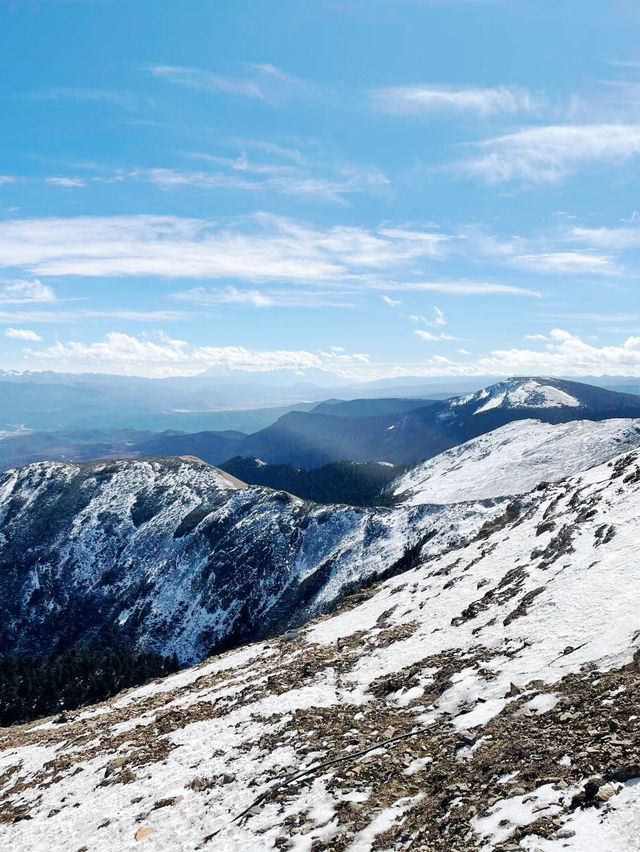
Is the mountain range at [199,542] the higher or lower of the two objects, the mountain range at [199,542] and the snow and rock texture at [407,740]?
the lower

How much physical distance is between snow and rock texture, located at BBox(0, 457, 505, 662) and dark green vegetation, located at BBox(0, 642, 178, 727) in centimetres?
1644

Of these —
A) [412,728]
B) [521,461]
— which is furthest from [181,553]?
[521,461]

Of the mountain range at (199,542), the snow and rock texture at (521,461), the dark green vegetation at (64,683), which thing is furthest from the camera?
the snow and rock texture at (521,461)

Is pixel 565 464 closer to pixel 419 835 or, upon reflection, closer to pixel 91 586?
pixel 91 586

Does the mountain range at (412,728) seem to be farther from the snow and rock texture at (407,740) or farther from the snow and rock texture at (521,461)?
the snow and rock texture at (521,461)

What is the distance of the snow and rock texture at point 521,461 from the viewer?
13875cm

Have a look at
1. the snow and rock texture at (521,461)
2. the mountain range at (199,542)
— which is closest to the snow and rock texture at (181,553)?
the mountain range at (199,542)

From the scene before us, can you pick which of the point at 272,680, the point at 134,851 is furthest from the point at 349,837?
the point at 272,680

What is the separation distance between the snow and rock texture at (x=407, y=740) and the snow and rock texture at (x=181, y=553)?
45.5 m

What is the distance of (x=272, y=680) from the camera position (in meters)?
27.3

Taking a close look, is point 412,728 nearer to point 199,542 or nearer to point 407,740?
point 407,740

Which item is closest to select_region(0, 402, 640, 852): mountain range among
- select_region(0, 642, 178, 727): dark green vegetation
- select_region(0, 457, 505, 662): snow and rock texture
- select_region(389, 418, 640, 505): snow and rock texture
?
select_region(0, 642, 178, 727): dark green vegetation

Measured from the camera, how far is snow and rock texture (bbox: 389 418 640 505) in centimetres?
13875

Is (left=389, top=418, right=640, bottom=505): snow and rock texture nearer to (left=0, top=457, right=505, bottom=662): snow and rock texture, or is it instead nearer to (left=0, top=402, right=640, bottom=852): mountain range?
(left=0, top=457, right=505, bottom=662): snow and rock texture
